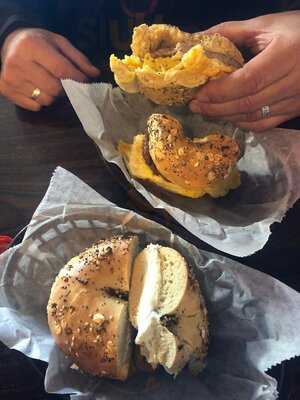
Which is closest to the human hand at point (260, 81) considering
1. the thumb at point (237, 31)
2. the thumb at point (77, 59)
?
the thumb at point (237, 31)

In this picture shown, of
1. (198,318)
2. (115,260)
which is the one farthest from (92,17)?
(198,318)

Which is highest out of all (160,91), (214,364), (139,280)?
(160,91)

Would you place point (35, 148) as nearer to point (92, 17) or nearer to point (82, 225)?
point (82, 225)

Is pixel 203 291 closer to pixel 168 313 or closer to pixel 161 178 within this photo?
pixel 168 313

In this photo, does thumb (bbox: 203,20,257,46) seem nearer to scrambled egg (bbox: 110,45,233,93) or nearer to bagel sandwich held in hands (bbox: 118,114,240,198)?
scrambled egg (bbox: 110,45,233,93)

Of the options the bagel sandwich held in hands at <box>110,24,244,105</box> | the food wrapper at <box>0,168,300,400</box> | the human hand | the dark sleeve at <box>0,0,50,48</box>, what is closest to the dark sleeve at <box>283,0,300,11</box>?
the human hand

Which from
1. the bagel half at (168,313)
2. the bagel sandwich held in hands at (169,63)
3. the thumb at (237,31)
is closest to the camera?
the bagel half at (168,313)

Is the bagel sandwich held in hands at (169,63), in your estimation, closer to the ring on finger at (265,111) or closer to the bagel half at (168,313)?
the ring on finger at (265,111)

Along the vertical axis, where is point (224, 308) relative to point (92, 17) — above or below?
below
